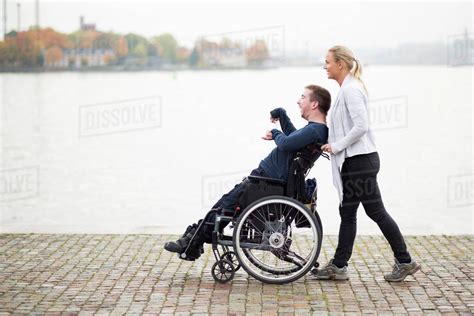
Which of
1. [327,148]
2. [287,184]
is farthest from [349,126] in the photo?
[287,184]

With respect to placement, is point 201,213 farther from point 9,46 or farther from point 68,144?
point 9,46

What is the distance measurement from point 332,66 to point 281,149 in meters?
0.65

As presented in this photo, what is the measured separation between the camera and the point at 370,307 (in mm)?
6027

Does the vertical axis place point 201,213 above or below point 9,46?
below

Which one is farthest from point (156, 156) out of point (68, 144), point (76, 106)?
point (76, 106)

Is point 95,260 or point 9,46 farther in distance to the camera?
point 9,46

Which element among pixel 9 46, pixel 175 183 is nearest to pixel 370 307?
pixel 175 183

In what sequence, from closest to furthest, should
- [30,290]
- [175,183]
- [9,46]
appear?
[30,290]
[175,183]
[9,46]

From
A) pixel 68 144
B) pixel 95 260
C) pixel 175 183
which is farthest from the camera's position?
pixel 68 144

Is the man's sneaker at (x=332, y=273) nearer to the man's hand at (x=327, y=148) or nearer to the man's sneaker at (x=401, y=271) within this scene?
the man's sneaker at (x=401, y=271)

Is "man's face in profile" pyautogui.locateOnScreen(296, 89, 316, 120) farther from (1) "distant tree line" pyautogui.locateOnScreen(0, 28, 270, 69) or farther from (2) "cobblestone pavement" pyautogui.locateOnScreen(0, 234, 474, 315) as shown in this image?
(1) "distant tree line" pyautogui.locateOnScreen(0, 28, 270, 69)

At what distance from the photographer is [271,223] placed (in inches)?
260

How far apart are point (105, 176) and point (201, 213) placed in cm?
531

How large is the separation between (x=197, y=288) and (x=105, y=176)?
421 inches
